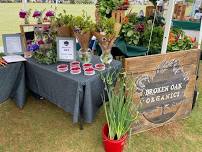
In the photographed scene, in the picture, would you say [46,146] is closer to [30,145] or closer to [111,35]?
[30,145]

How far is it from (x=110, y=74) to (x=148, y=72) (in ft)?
1.23

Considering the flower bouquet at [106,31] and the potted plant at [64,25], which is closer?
the flower bouquet at [106,31]

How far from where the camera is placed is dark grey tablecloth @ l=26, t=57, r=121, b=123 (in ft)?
6.59

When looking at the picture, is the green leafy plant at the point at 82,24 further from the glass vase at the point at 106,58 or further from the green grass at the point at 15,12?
the green grass at the point at 15,12

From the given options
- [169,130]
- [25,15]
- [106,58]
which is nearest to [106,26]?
[106,58]

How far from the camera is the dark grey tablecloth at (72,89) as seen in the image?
2.01 metres

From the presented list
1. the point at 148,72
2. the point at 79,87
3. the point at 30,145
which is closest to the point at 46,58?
the point at 79,87

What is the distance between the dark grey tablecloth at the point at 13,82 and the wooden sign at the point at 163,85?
1139mm

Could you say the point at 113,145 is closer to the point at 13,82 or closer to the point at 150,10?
the point at 13,82

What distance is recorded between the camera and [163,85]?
2197 millimetres

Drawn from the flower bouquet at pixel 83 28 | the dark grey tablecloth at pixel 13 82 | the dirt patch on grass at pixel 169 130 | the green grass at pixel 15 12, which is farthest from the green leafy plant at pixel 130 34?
the green grass at pixel 15 12

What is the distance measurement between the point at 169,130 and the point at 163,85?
475 millimetres

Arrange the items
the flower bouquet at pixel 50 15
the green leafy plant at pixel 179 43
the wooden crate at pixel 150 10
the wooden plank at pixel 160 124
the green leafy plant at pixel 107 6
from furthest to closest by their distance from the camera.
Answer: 1. the wooden crate at pixel 150 10
2. the green leafy plant at pixel 107 6
3. the green leafy plant at pixel 179 43
4. the flower bouquet at pixel 50 15
5. the wooden plank at pixel 160 124

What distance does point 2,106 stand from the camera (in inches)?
109
